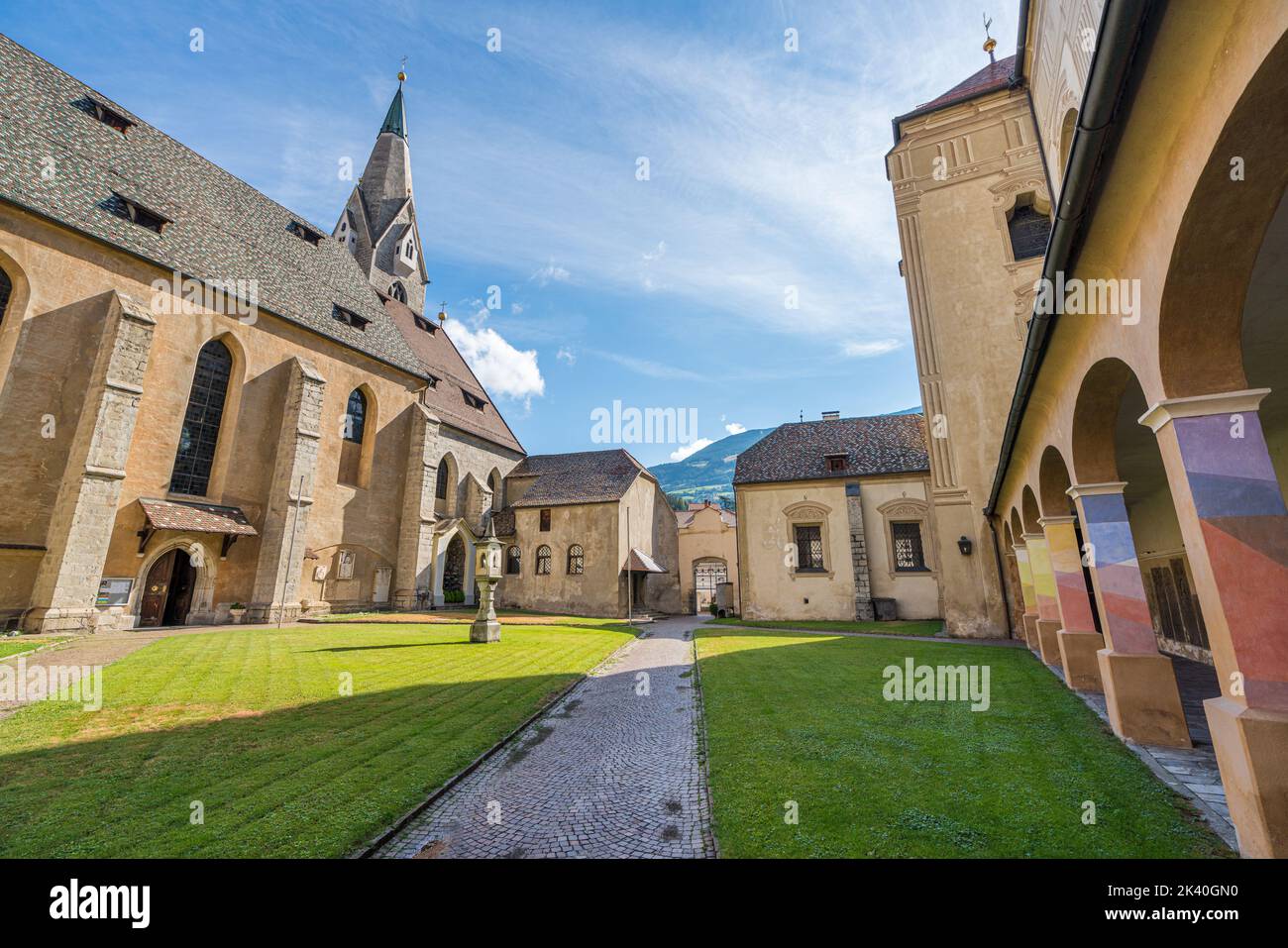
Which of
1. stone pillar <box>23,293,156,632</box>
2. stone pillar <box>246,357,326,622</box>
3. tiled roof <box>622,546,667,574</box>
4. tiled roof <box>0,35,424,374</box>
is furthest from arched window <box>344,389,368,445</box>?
tiled roof <box>622,546,667,574</box>

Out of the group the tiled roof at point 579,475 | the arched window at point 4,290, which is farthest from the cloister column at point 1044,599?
the arched window at point 4,290

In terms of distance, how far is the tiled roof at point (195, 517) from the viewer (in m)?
15.8

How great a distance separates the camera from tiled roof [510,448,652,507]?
29656mm

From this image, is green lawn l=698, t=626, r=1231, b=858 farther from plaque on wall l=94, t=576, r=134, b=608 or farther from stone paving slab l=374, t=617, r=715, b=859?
plaque on wall l=94, t=576, r=134, b=608

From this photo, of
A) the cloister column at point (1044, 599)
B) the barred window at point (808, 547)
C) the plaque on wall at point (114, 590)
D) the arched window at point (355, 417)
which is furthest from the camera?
the arched window at point (355, 417)

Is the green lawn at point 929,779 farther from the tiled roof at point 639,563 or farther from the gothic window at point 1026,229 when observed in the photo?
the tiled roof at point 639,563

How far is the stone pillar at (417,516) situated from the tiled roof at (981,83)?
24703mm


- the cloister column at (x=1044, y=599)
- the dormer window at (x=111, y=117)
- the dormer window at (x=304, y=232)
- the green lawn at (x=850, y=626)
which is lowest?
the green lawn at (x=850, y=626)

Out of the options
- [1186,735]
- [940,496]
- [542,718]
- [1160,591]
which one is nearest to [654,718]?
[542,718]

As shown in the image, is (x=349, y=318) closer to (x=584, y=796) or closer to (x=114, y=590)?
(x=114, y=590)

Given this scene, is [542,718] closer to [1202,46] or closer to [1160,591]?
[1202,46]

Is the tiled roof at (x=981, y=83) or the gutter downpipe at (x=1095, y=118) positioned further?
the tiled roof at (x=981, y=83)

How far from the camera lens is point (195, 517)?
16.6 meters

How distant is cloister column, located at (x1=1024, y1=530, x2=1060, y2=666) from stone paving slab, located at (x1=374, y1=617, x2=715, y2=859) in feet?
25.2
